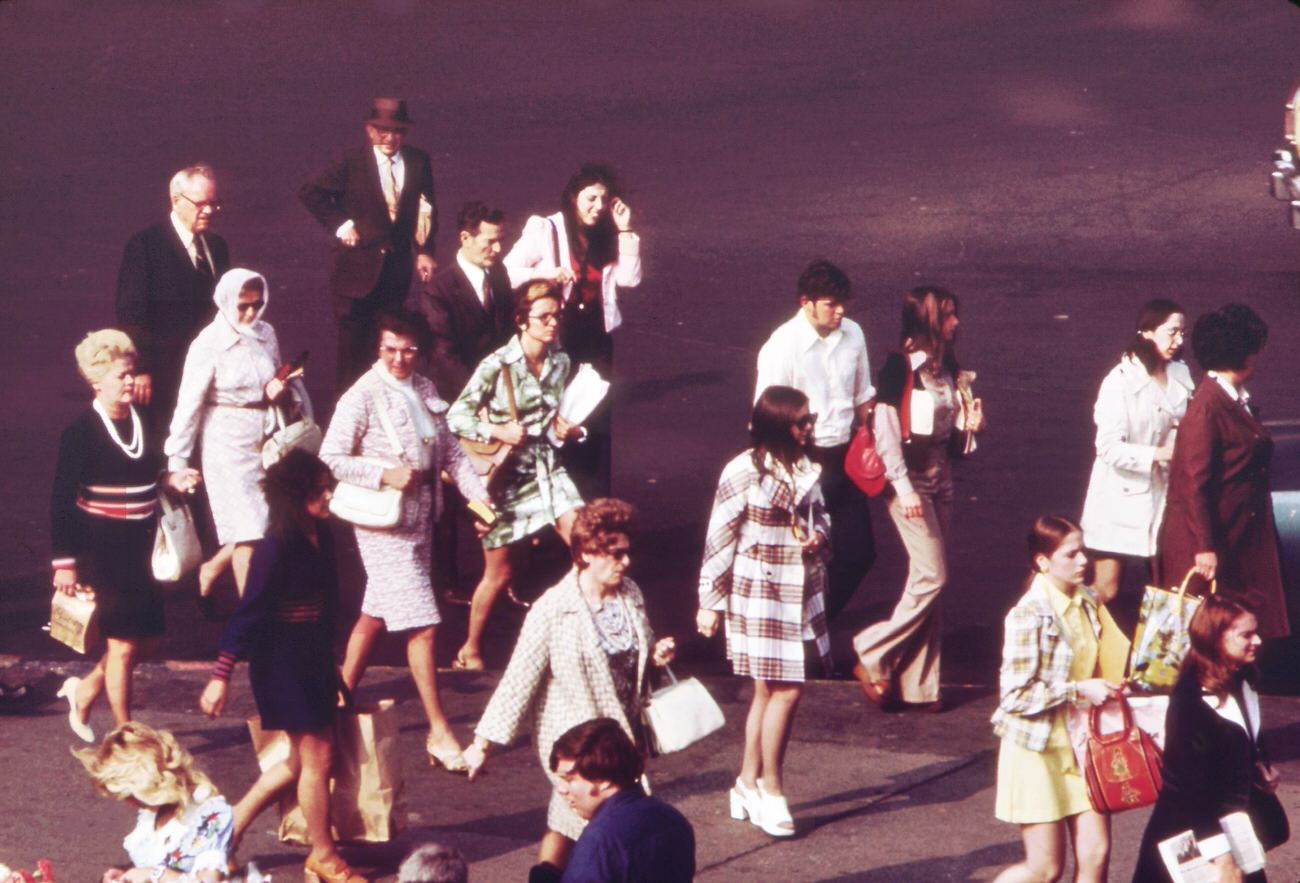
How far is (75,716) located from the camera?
9711mm

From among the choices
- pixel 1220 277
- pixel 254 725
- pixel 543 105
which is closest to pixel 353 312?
pixel 254 725

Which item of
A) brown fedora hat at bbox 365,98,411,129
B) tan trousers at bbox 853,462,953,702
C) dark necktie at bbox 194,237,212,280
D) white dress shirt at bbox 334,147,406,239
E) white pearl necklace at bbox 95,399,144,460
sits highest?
brown fedora hat at bbox 365,98,411,129

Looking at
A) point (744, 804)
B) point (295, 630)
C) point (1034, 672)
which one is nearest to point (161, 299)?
point (295, 630)

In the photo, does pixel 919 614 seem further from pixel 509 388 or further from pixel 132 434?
pixel 132 434

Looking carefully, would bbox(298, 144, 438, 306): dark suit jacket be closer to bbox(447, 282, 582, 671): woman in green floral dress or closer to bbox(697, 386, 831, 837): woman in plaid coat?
bbox(447, 282, 582, 671): woman in green floral dress

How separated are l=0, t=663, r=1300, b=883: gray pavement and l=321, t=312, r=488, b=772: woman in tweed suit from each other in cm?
47

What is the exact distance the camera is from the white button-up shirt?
10.2 metres

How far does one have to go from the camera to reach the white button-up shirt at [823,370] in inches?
402

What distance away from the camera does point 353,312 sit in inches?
512

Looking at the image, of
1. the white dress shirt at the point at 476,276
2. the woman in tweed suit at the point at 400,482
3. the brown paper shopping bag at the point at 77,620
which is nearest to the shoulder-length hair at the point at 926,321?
the woman in tweed suit at the point at 400,482

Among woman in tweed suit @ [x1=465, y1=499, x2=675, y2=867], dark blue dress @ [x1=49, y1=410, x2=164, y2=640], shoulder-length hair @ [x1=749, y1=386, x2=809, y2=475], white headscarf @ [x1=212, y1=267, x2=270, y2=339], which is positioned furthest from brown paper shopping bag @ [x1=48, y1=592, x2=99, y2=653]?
shoulder-length hair @ [x1=749, y1=386, x2=809, y2=475]

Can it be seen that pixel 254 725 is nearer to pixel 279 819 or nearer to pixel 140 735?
pixel 279 819

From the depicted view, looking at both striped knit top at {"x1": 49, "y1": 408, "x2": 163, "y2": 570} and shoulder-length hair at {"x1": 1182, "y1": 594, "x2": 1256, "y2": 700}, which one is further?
striped knit top at {"x1": 49, "y1": 408, "x2": 163, "y2": 570}

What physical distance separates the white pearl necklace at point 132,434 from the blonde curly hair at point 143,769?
271 centimetres
